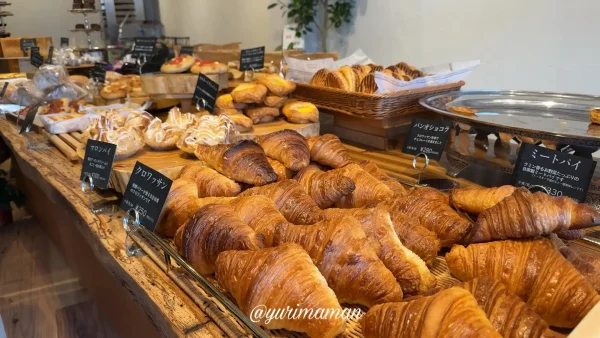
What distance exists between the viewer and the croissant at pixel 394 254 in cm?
91

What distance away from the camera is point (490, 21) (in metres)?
3.38

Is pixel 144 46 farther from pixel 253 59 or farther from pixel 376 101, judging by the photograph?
pixel 376 101

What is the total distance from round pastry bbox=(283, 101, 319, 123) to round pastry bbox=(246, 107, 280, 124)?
0.08 meters

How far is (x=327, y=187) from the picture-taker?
4.06 feet

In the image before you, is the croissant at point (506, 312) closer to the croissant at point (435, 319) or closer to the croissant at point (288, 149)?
the croissant at point (435, 319)

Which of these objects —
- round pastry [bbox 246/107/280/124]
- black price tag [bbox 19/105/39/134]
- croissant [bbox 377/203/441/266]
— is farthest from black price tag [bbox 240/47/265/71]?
croissant [bbox 377/203/441/266]

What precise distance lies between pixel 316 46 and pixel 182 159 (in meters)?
3.90

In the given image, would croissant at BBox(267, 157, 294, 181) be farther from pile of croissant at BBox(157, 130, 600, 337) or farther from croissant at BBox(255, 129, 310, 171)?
pile of croissant at BBox(157, 130, 600, 337)

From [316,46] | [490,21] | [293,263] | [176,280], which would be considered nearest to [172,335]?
[176,280]

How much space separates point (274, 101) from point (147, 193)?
3.54 ft

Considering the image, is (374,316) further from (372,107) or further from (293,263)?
(372,107)

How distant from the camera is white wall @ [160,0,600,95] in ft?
9.51

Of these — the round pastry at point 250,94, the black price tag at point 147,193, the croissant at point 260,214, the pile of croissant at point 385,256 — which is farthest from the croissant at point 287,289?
the round pastry at point 250,94

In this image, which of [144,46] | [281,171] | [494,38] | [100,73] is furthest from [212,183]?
[494,38]
